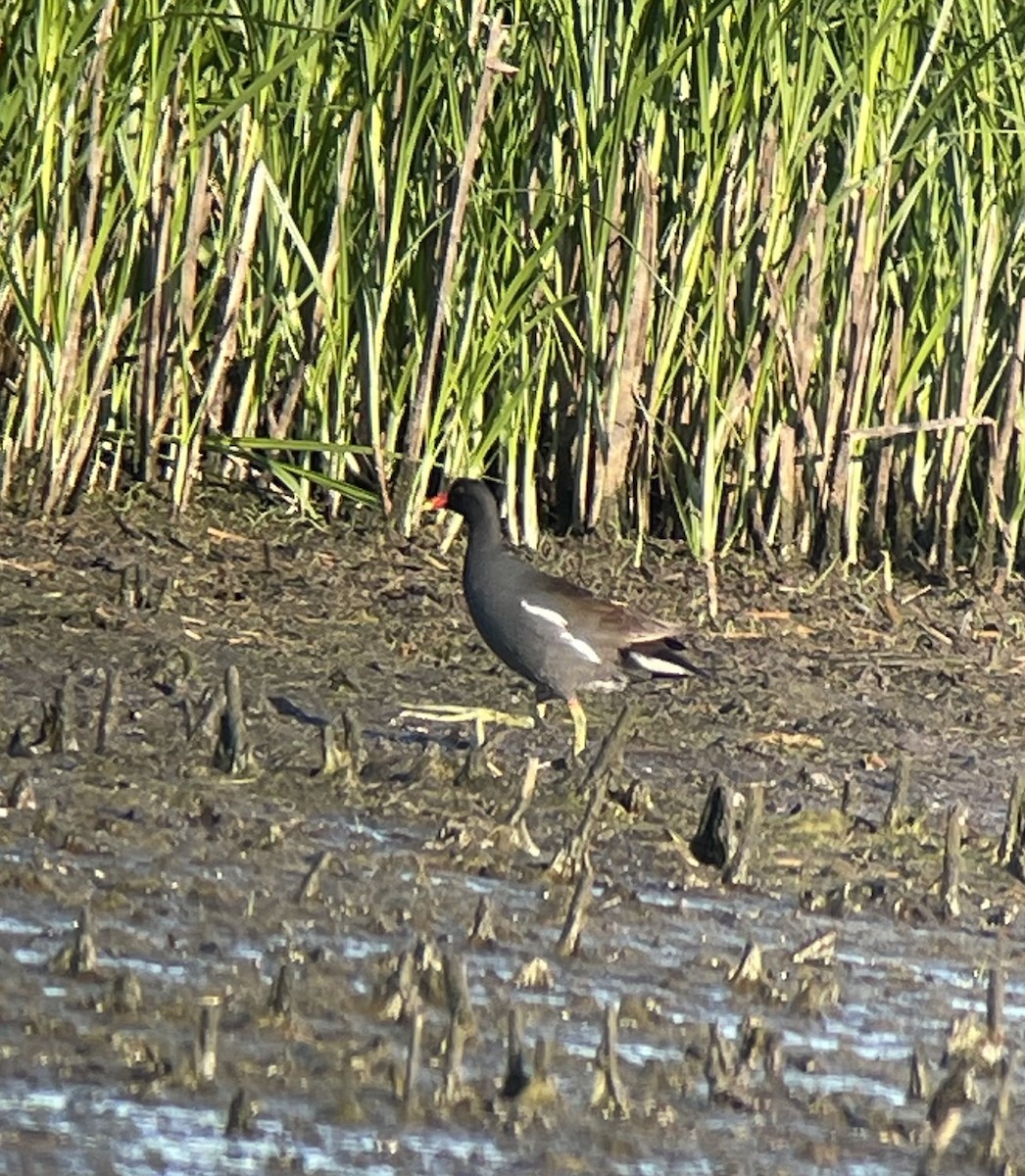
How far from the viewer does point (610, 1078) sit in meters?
4.10

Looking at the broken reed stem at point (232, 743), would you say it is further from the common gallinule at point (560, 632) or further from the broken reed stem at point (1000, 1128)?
the broken reed stem at point (1000, 1128)

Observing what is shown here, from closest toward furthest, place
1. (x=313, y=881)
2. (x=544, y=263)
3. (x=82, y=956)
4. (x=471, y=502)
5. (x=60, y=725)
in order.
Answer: (x=82, y=956) < (x=313, y=881) < (x=60, y=725) < (x=471, y=502) < (x=544, y=263)

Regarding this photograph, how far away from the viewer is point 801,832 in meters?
6.03

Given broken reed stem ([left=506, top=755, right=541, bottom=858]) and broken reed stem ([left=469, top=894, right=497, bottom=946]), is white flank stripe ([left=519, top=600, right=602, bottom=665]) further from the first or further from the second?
broken reed stem ([left=469, top=894, right=497, bottom=946])

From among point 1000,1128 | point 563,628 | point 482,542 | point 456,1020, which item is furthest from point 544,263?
point 1000,1128

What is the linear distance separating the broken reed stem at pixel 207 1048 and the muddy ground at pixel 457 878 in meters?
0.02

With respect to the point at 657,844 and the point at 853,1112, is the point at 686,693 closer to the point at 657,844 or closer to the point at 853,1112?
the point at 657,844

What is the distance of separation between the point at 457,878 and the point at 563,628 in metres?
1.67

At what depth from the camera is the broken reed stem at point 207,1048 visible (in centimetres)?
404

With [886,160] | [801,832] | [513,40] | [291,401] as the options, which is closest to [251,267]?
[291,401]

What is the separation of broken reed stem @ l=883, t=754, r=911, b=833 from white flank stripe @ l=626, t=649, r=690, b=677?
0.99 m

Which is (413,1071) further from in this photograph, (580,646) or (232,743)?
(580,646)

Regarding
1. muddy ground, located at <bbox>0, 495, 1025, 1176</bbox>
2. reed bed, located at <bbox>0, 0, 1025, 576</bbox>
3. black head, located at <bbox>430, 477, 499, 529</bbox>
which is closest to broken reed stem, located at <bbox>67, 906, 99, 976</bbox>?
muddy ground, located at <bbox>0, 495, 1025, 1176</bbox>

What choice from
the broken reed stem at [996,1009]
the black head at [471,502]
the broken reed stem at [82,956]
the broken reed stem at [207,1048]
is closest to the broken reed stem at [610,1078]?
the broken reed stem at [207,1048]
